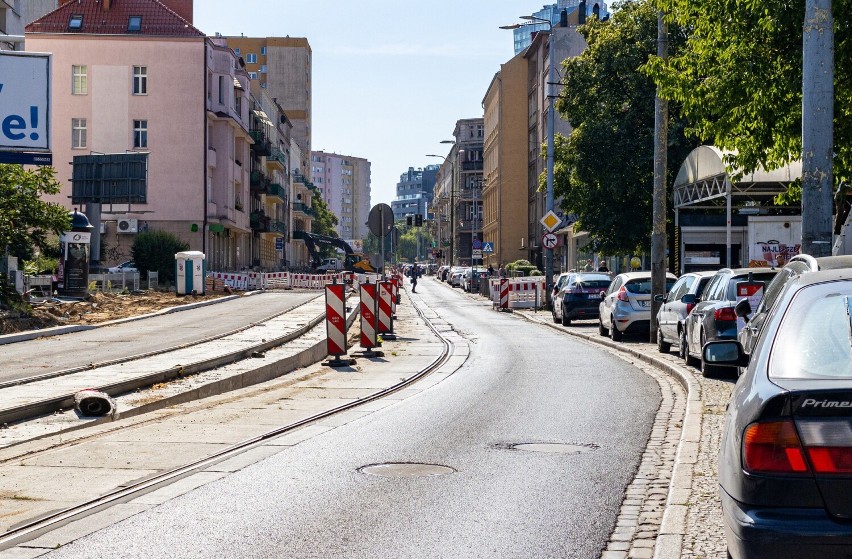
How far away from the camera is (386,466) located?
8.82 metres

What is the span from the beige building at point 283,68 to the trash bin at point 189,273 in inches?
3405

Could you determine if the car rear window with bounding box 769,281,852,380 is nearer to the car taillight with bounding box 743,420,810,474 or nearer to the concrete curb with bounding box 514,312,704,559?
the car taillight with bounding box 743,420,810,474

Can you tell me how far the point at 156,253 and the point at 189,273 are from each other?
561cm

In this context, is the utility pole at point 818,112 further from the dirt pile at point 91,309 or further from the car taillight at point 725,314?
the dirt pile at point 91,309

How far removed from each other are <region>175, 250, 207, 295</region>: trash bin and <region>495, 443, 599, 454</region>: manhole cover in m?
39.2

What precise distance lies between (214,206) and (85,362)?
1969 inches

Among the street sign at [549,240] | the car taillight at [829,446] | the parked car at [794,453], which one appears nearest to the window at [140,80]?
the street sign at [549,240]

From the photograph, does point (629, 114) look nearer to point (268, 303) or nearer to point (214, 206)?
point (268, 303)

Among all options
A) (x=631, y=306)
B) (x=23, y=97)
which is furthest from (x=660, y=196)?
(x=23, y=97)

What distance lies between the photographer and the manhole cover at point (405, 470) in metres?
8.45

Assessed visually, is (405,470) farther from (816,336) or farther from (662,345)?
(662,345)

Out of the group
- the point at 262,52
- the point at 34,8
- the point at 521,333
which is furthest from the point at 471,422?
the point at 262,52

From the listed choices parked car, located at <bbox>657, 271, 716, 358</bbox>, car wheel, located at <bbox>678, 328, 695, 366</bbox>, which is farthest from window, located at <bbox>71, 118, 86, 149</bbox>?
car wheel, located at <bbox>678, 328, 695, 366</bbox>

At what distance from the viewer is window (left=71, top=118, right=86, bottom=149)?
6359cm
